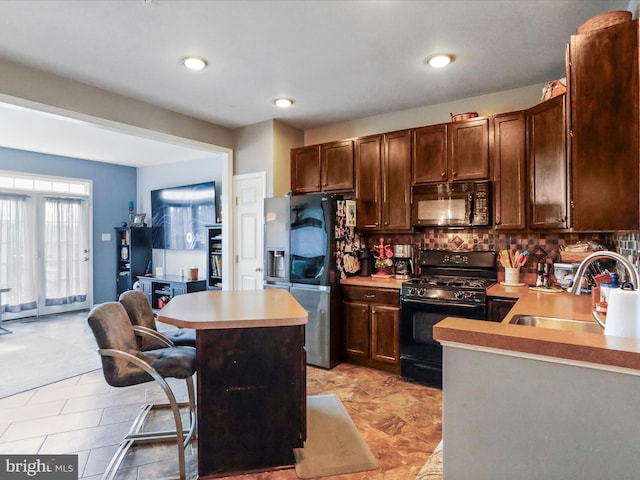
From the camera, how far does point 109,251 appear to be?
6.70 metres

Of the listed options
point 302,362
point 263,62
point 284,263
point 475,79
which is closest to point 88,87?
point 263,62

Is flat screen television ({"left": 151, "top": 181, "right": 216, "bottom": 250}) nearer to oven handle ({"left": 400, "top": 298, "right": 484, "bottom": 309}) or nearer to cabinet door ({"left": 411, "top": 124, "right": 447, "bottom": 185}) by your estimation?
cabinet door ({"left": 411, "top": 124, "right": 447, "bottom": 185})

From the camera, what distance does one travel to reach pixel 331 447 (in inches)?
87.0

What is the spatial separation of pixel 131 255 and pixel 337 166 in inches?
179

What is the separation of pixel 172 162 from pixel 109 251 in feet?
6.80

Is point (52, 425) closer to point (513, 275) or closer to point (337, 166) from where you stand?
point (337, 166)

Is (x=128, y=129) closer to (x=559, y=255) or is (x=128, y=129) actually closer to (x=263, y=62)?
(x=263, y=62)

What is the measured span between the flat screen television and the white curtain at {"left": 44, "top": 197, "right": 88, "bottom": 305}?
3.97 ft

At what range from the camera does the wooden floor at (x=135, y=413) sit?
2023mm

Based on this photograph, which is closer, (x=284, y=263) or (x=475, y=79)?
(x=475, y=79)

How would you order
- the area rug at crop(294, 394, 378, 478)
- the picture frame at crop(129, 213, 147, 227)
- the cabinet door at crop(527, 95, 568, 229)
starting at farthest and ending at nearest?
1. the picture frame at crop(129, 213, 147, 227)
2. the cabinet door at crop(527, 95, 568, 229)
3. the area rug at crop(294, 394, 378, 478)

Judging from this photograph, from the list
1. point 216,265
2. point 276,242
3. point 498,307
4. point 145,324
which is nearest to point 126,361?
point 145,324

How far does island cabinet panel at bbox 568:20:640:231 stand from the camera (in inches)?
61.2

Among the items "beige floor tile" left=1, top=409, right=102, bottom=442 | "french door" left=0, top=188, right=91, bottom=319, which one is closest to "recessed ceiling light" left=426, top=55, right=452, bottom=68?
"beige floor tile" left=1, top=409, right=102, bottom=442
